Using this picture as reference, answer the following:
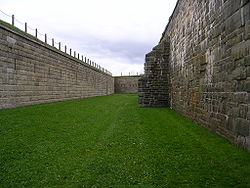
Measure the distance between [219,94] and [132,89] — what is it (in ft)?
129

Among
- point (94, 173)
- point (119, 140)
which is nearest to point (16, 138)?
point (119, 140)

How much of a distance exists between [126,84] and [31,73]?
33125 mm

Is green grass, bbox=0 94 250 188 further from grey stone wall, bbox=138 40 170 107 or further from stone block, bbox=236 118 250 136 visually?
grey stone wall, bbox=138 40 170 107

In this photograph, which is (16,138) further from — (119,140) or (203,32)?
(203,32)

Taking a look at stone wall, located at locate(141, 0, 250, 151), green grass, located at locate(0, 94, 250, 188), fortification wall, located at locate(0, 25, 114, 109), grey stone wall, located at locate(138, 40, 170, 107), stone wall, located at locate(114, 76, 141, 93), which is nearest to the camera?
green grass, located at locate(0, 94, 250, 188)

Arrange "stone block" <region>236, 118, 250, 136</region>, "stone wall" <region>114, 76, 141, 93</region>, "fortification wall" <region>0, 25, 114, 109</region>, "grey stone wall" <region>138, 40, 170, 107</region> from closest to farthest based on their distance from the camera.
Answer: "stone block" <region>236, 118, 250, 136</region>, "fortification wall" <region>0, 25, 114, 109</region>, "grey stone wall" <region>138, 40, 170, 107</region>, "stone wall" <region>114, 76, 141, 93</region>

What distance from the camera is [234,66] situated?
453cm

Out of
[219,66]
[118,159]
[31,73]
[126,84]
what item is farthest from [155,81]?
→ [126,84]

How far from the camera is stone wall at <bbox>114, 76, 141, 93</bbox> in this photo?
44.4 m

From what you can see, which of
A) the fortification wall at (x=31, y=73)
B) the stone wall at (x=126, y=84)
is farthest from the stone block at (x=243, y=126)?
the stone wall at (x=126, y=84)

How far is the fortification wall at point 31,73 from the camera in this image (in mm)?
10445

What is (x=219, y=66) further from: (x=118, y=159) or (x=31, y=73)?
(x=31, y=73)

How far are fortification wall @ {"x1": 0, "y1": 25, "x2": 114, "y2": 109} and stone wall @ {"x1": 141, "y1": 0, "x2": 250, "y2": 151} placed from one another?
7865 mm

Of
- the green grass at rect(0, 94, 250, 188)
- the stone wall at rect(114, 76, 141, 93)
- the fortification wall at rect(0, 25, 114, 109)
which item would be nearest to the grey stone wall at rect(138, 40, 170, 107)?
the fortification wall at rect(0, 25, 114, 109)
